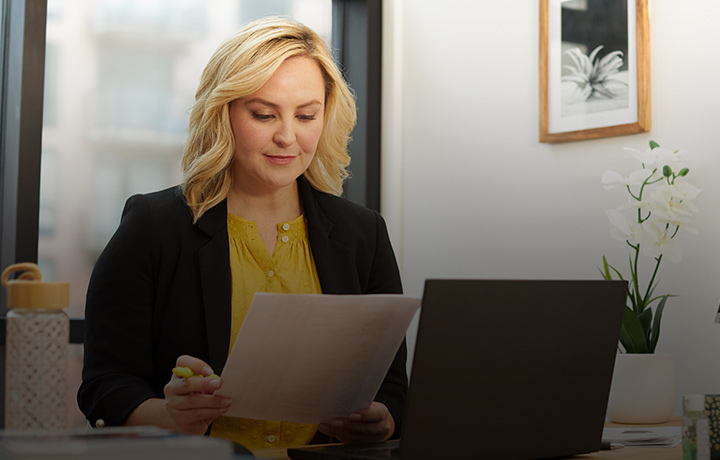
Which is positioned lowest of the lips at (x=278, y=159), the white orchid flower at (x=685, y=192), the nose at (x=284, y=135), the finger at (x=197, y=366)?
the finger at (x=197, y=366)

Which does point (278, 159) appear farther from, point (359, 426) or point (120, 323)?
point (359, 426)

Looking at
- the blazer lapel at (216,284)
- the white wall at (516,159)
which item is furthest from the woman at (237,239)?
the white wall at (516,159)

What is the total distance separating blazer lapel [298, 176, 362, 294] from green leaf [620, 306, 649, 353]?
2.28 ft

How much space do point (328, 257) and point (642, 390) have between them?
807mm

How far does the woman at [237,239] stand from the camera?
1.52m

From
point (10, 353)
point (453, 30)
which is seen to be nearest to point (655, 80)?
point (453, 30)

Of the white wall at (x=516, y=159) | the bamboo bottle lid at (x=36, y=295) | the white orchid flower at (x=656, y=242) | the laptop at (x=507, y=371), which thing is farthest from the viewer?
the white wall at (x=516, y=159)

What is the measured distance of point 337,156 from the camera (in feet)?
6.17

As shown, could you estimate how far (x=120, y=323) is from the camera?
1.51 meters

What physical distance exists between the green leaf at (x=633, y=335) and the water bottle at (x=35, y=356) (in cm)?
147

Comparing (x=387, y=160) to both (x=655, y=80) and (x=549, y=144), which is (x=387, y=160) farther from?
(x=655, y=80)

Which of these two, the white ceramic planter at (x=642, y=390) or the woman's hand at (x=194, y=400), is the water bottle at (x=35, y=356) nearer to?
the woman's hand at (x=194, y=400)

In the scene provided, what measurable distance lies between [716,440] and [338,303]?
584mm

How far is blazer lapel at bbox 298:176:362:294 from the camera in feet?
5.57
